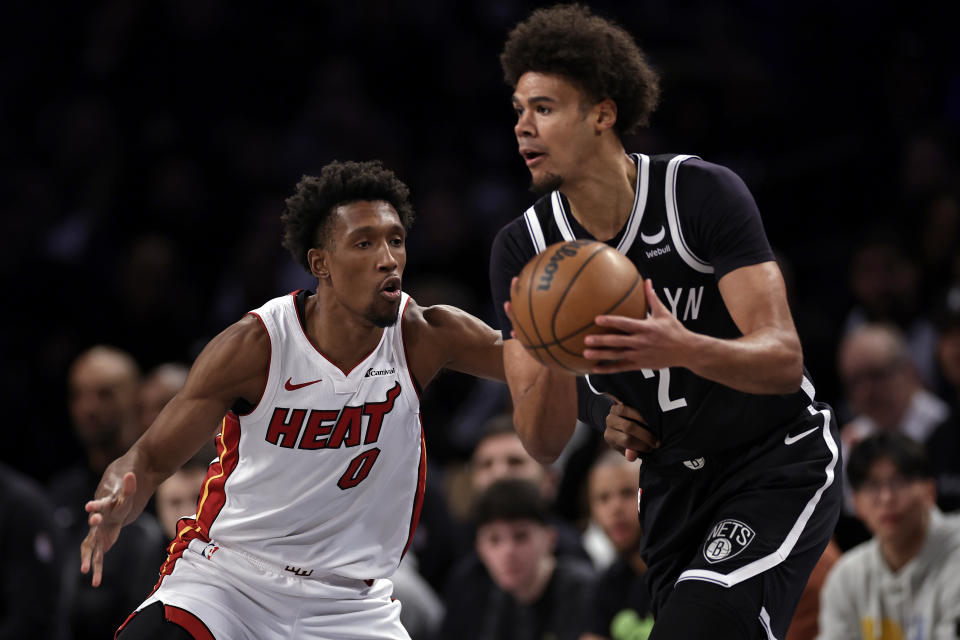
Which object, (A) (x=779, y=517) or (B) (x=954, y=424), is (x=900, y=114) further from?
(A) (x=779, y=517)

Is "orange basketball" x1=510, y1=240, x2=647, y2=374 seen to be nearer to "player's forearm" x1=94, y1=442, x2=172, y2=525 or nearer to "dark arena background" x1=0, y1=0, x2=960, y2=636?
"player's forearm" x1=94, y1=442, x2=172, y2=525

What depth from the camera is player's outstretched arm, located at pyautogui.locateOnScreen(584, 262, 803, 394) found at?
121 inches

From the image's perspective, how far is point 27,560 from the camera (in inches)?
266

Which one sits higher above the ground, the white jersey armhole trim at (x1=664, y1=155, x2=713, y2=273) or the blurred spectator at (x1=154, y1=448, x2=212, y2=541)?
the white jersey armhole trim at (x1=664, y1=155, x2=713, y2=273)

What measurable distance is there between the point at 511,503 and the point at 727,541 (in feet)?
9.07

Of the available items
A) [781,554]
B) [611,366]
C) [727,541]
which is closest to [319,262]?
[611,366]

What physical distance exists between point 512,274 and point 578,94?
585 millimetres

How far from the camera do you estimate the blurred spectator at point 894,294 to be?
24.8 ft

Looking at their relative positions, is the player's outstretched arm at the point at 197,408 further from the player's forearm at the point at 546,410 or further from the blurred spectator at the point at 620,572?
the blurred spectator at the point at 620,572

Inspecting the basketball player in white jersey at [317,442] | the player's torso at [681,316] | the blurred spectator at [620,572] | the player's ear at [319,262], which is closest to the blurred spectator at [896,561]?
the blurred spectator at [620,572]

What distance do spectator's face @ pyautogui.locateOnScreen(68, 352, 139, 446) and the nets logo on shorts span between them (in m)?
4.87

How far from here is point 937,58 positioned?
8.42 m

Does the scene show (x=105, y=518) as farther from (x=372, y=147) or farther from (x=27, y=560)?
(x=372, y=147)

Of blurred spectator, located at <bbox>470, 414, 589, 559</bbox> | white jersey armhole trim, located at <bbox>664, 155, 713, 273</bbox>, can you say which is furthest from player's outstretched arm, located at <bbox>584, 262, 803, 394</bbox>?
blurred spectator, located at <bbox>470, 414, 589, 559</bbox>
